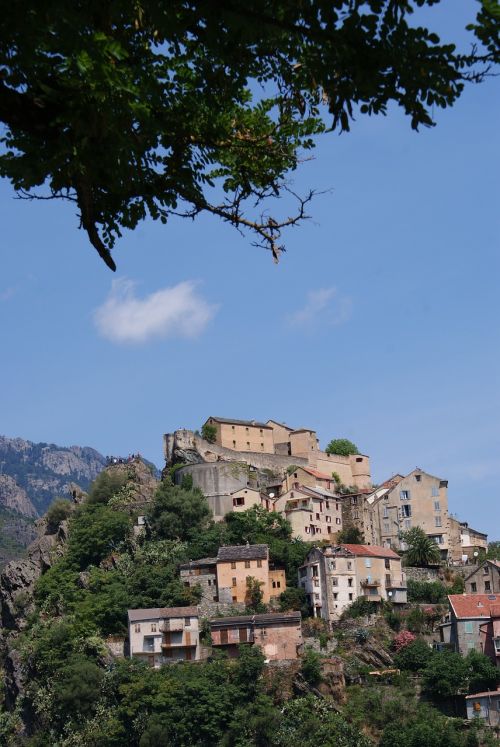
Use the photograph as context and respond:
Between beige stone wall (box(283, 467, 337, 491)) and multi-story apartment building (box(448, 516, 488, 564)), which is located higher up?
beige stone wall (box(283, 467, 337, 491))

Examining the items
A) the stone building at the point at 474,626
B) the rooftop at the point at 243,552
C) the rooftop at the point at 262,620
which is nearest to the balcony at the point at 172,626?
the rooftop at the point at 262,620

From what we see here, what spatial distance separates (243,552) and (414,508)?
1658 centimetres

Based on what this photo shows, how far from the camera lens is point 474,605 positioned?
2660 inches

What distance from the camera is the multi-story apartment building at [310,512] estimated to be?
7812cm

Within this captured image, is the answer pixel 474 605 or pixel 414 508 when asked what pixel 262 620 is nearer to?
pixel 474 605

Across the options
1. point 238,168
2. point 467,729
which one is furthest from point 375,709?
point 238,168

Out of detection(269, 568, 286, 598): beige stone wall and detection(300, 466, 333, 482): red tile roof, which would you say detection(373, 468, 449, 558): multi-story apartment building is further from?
detection(269, 568, 286, 598): beige stone wall

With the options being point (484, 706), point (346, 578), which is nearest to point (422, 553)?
point (346, 578)

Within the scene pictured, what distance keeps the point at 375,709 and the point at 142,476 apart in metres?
33.1

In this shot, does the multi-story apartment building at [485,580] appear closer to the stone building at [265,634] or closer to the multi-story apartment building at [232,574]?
the multi-story apartment building at [232,574]

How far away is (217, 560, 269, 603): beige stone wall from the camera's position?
6975cm

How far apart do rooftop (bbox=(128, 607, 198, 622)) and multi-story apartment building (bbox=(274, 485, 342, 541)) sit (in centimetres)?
1270

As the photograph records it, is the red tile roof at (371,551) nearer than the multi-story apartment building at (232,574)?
No

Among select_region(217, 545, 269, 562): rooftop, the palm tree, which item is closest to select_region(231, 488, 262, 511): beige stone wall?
select_region(217, 545, 269, 562): rooftop
